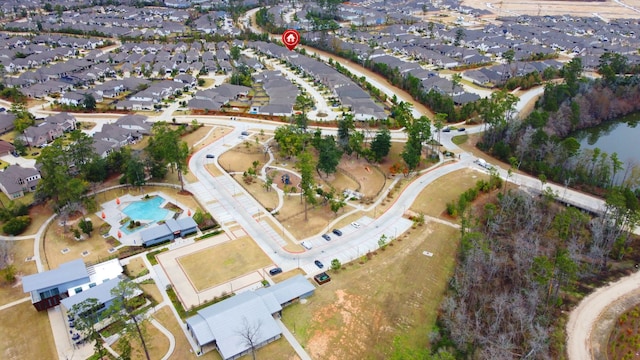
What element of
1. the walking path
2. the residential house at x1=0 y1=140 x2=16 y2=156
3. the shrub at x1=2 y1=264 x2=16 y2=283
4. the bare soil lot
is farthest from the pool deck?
the bare soil lot

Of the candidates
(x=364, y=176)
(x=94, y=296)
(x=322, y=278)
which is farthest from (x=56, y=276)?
(x=364, y=176)

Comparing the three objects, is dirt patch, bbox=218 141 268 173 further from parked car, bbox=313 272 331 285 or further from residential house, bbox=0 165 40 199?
parked car, bbox=313 272 331 285

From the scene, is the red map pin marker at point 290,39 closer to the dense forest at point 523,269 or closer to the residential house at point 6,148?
the residential house at point 6,148

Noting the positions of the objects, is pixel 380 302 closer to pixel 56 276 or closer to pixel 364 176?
pixel 364 176

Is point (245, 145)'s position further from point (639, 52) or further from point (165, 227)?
point (639, 52)

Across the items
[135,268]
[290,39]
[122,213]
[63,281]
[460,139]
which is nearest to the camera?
[63,281]
